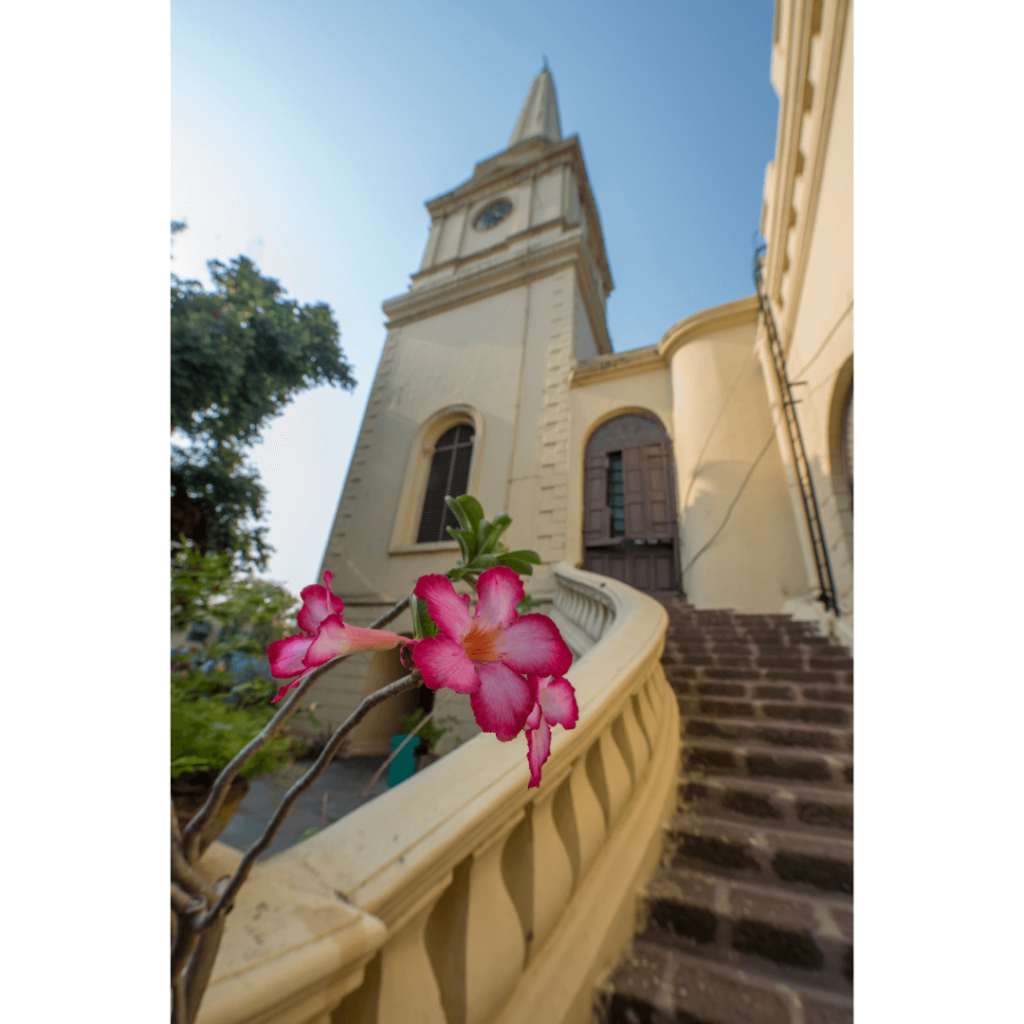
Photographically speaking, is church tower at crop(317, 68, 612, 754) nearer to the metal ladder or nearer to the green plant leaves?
the metal ladder

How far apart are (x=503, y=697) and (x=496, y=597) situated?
10cm

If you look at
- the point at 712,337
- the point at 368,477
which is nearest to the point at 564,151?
Answer: the point at 712,337

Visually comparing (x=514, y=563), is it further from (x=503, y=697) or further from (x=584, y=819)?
(x=584, y=819)

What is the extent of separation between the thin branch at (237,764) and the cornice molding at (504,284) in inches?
456

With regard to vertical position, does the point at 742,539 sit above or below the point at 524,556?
above

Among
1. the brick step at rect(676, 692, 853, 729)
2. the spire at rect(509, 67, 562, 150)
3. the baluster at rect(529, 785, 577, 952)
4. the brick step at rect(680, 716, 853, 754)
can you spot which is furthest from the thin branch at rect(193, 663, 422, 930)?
the spire at rect(509, 67, 562, 150)

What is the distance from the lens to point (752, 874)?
6.37 ft

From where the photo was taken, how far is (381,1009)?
0.81m

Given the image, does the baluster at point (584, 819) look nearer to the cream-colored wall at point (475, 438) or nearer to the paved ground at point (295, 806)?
the paved ground at point (295, 806)

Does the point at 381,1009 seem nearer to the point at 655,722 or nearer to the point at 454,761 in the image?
the point at 454,761

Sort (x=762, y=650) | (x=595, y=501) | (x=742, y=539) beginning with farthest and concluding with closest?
(x=595, y=501) → (x=742, y=539) → (x=762, y=650)

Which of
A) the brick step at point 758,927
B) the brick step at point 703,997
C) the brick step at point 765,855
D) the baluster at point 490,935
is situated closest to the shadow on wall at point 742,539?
the brick step at point 765,855

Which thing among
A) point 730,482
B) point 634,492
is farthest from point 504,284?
point 730,482

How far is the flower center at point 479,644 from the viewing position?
0.48 metres
